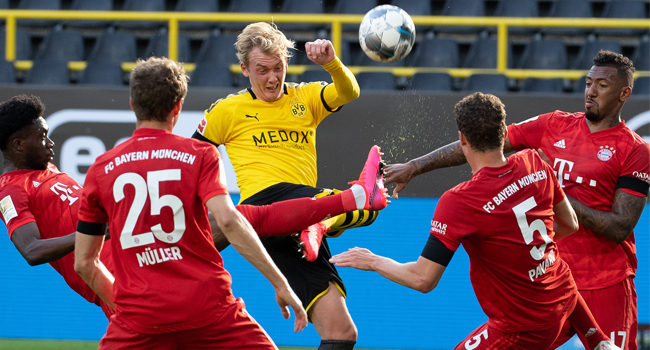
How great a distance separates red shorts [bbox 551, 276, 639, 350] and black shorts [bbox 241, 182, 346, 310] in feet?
5.14

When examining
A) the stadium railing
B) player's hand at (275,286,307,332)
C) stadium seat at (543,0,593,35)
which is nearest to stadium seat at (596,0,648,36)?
stadium seat at (543,0,593,35)

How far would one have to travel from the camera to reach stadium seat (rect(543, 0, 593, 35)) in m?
10.3

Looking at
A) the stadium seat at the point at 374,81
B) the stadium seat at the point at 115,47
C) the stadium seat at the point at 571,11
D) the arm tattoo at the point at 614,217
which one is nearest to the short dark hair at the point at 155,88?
the arm tattoo at the point at 614,217

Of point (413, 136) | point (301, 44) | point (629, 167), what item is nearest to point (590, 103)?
point (629, 167)

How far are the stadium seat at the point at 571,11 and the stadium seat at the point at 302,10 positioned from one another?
3.60 m

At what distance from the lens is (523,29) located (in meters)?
10.3

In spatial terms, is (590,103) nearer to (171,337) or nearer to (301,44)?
(171,337)

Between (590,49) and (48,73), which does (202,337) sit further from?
(590,49)

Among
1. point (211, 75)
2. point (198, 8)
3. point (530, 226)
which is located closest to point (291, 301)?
point (530, 226)

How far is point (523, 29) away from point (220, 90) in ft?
17.8

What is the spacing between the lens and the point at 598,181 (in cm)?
436

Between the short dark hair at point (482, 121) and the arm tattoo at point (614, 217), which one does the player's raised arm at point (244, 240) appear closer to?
the short dark hair at point (482, 121)

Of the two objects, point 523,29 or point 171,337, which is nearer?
point 171,337

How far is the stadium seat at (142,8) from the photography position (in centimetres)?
1035
